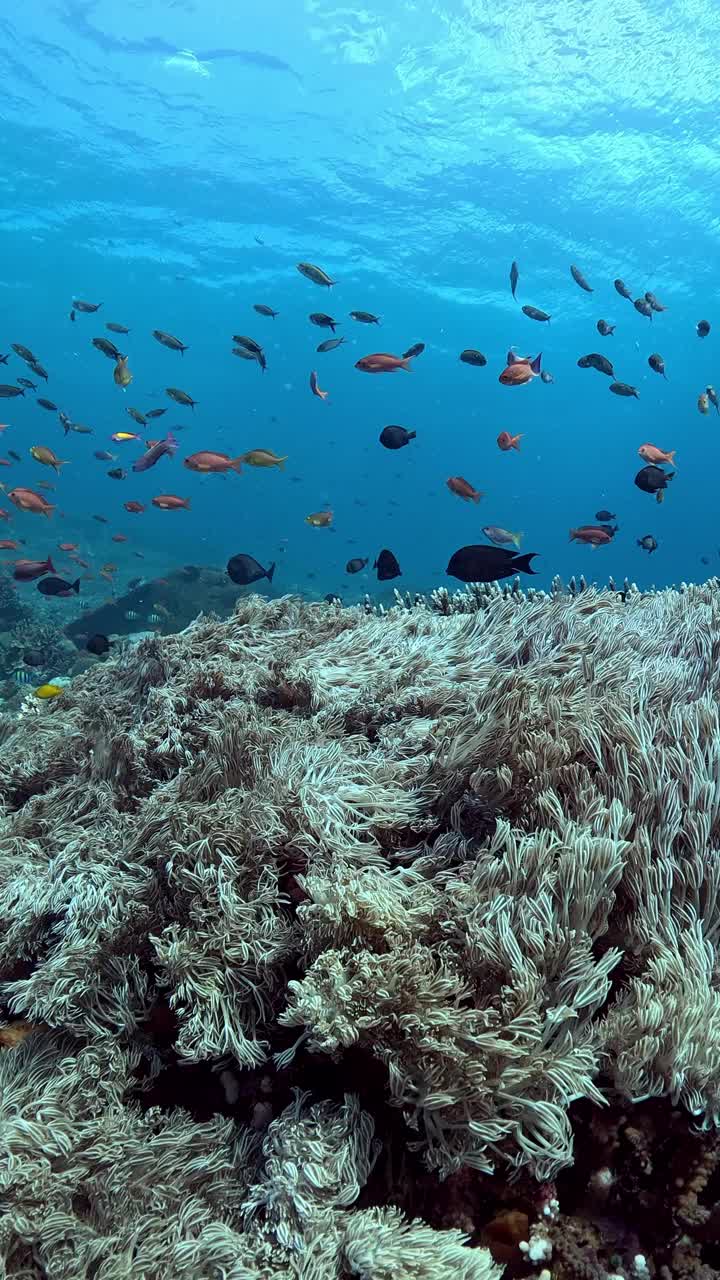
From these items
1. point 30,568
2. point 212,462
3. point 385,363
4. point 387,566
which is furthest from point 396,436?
point 30,568

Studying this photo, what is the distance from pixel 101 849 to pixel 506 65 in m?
40.5

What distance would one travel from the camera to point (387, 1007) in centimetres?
176

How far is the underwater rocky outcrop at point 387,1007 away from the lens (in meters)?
1.72

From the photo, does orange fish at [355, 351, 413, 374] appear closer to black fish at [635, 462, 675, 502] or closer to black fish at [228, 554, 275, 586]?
black fish at [228, 554, 275, 586]

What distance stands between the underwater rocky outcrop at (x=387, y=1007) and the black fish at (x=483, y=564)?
2774 mm

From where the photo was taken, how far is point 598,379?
104125mm

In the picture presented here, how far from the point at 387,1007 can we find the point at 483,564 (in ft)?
14.1

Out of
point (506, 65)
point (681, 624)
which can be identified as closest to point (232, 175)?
point (506, 65)

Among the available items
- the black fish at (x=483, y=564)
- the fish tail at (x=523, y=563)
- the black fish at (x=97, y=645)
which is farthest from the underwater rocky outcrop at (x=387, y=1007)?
the black fish at (x=97, y=645)

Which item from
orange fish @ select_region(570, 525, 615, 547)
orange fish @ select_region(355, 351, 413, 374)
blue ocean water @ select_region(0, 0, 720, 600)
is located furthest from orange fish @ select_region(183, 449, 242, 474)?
blue ocean water @ select_region(0, 0, 720, 600)

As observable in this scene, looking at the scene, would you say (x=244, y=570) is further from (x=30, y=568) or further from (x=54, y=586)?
(x=30, y=568)

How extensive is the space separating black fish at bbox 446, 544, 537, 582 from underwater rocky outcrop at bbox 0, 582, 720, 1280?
2.77 meters

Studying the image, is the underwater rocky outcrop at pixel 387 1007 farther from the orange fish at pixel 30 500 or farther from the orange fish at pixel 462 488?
the orange fish at pixel 30 500

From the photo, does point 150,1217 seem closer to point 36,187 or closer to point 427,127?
point 427,127
